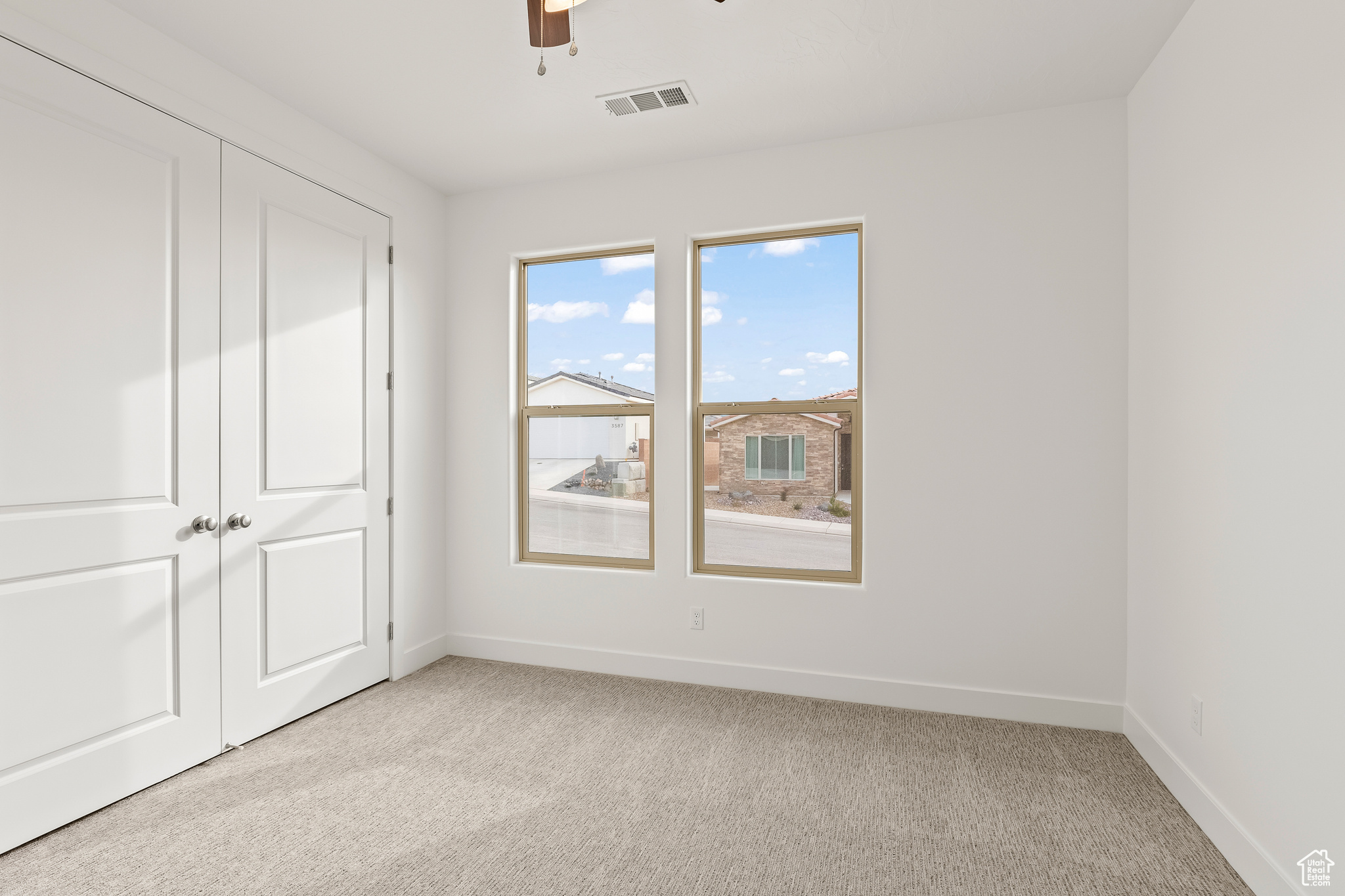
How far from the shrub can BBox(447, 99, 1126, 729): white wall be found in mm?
195

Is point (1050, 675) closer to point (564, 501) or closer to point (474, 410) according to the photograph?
point (564, 501)

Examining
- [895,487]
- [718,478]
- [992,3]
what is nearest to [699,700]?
[718,478]

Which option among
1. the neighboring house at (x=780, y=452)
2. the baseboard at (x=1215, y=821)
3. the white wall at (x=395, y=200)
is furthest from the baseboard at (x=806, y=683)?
the neighboring house at (x=780, y=452)

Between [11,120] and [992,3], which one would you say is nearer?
[11,120]

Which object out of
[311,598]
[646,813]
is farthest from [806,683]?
[311,598]

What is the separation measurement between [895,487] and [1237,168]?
5.44 ft

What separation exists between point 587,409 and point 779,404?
1.08 metres

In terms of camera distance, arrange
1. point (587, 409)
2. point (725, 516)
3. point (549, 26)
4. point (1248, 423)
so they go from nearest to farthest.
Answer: point (1248, 423), point (549, 26), point (725, 516), point (587, 409)

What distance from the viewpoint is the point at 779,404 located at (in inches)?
136

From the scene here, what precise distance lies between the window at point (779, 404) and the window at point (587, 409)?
0.32m

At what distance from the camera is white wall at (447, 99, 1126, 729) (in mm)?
2889

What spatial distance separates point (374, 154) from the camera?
342cm

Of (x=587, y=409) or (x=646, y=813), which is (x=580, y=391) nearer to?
(x=587, y=409)

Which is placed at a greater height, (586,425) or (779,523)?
(586,425)
